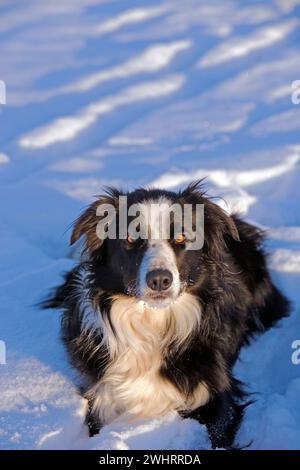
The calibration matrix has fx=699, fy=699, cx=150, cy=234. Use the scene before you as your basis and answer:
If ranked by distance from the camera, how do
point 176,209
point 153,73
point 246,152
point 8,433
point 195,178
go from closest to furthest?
point 8,433 < point 176,209 < point 195,178 < point 246,152 < point 153,73

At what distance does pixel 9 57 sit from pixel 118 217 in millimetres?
6788

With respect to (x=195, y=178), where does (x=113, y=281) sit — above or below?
below

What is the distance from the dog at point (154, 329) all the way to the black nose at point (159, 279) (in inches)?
3.9

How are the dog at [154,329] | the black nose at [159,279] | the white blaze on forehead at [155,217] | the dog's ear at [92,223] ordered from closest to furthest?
the black nose at [159,279] < the white blaze on forehead at [155,217] < the dog at [154,329] < the dog's ear at [92,223]

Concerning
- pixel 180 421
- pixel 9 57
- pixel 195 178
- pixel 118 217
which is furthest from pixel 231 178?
pixel 9 57

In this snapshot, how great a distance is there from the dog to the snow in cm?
12

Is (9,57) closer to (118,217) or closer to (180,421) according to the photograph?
(118,217)

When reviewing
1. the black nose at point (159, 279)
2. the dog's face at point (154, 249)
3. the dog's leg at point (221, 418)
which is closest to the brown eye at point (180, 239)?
the dog's face at point (154, 249)

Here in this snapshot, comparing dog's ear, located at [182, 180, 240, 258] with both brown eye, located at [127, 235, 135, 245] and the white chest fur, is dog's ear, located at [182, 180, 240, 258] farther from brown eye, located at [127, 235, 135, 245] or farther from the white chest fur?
brown eye, located at [127, 235, 135, 245]

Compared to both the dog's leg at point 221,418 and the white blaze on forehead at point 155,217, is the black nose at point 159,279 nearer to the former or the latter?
the white blaze on forehead at point 155,217

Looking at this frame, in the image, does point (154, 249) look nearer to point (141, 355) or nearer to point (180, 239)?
point (180, 239)

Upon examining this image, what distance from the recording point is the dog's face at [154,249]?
3.51 meters

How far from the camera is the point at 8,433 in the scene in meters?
3.44

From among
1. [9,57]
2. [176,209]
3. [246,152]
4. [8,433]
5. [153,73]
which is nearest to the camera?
[8,433]
